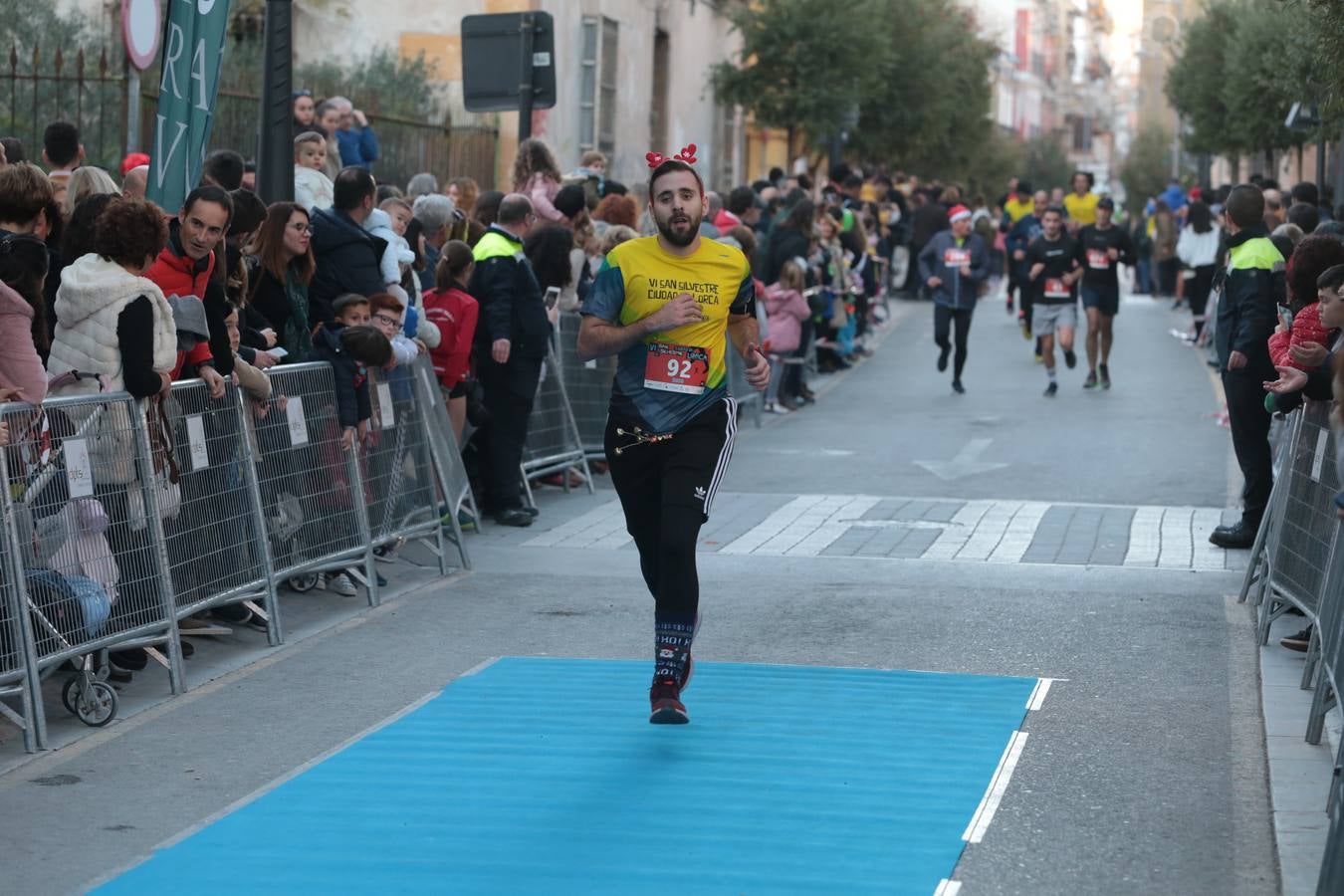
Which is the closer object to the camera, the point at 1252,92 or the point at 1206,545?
the point at 1206,545

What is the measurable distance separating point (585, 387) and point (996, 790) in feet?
28.0

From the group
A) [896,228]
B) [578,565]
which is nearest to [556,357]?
[578,565]

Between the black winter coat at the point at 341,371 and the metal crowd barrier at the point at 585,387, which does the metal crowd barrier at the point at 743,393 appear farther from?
the black winter coat at the point at 341,371

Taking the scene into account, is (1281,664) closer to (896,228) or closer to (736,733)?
(736,733)

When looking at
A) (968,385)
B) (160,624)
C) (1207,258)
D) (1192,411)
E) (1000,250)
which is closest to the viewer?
(160,624)

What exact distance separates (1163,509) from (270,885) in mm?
9202

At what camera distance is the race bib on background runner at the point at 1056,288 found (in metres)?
22.7

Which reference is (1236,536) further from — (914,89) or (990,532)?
(914,89)

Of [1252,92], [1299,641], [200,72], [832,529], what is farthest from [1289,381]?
[1252,92]

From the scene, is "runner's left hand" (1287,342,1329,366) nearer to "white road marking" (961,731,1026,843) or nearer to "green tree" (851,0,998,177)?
"white road marking" (961,731,1026,843)

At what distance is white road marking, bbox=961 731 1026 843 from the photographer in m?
5.99

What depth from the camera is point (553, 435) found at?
1391 centimetres

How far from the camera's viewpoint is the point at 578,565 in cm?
1123

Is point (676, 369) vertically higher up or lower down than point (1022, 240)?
lower down
